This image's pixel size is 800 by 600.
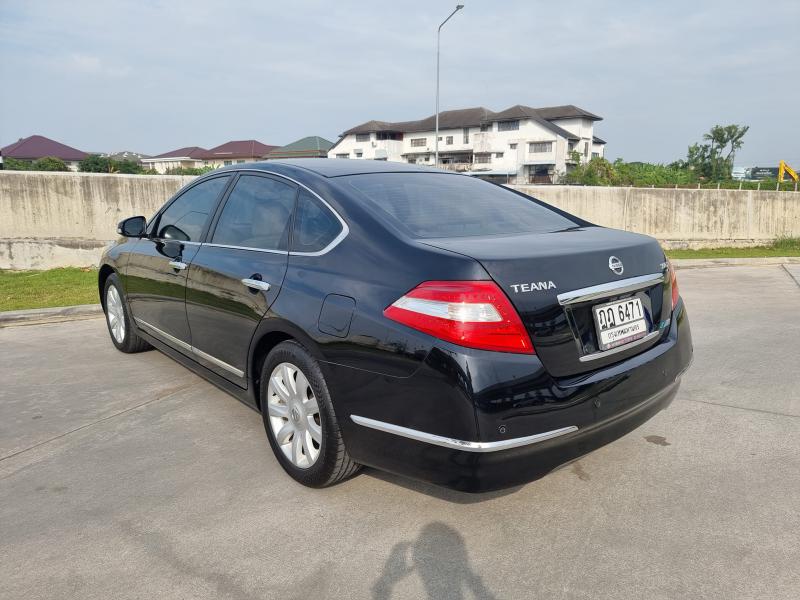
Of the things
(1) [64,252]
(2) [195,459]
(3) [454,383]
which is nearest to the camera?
(3) [454,383]

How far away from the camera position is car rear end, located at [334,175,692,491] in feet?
7.50

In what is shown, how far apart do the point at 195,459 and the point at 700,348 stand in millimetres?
4328

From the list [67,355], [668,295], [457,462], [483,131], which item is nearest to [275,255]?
[457,462]

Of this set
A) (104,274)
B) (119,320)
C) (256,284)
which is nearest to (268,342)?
(256,284)

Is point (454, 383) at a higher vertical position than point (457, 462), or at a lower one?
higher

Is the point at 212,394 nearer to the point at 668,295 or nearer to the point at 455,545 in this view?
the point at 455,545

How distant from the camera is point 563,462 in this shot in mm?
2479

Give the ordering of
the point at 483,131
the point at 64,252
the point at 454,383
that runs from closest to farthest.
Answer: the point at 454,383, the point at 64,252, the point at 483,131

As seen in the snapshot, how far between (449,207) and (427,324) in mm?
1065

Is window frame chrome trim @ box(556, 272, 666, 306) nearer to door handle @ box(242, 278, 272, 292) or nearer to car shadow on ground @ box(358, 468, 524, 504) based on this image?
car shadow on ground @ box(358, 468, 524, 504)

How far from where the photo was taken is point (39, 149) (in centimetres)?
7675

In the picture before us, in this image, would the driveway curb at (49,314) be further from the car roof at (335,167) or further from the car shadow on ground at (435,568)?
the car shadow on ground at (435,568)

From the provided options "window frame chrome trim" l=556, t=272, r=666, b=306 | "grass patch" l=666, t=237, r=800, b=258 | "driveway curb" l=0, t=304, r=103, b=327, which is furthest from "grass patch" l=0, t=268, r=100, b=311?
"grass patch" l=666, t=237, r=800, b=258

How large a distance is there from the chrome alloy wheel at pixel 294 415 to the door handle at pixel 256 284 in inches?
15.5
